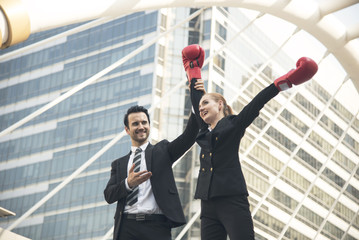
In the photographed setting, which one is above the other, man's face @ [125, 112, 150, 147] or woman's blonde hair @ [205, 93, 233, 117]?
woman's blonde hair @ [205, 93, 233, 117]

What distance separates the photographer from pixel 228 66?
41.2 m

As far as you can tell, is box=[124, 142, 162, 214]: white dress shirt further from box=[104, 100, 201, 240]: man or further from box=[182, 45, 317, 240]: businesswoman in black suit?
box=[182, 45, 317, 240]: businesswoman in black suit

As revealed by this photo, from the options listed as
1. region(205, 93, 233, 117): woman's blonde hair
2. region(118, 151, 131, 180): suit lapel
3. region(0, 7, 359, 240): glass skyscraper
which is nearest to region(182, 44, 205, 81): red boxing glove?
region(205, 93, 233, 117): woman's blonde hair

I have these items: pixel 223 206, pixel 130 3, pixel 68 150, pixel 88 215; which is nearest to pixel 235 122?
pixel 223 206

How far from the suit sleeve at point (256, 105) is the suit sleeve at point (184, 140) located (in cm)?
31

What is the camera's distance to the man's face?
3717mm

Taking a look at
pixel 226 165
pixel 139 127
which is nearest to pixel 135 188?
pixel 139 127

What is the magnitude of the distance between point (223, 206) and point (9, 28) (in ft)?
4.73

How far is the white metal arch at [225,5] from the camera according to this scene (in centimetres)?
298

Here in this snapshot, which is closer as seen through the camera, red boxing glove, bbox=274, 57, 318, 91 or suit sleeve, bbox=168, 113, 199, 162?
red boxing glove, bbox=274, 57, 318, 91

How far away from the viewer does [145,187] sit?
11.8ft

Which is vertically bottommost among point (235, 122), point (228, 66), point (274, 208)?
point (235, 122)

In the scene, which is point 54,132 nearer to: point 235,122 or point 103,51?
point 103,51

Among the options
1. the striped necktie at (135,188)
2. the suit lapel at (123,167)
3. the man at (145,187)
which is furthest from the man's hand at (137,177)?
the suit lapel at (123,167)
